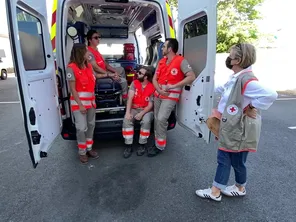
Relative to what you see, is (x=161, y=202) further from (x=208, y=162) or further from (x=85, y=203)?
(x=208, y=162)

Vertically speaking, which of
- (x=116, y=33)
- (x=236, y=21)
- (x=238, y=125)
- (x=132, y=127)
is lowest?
(x=132, y=127)

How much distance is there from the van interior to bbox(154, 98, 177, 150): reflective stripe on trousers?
0.84ft

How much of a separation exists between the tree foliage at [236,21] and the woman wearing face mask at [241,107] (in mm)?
12959

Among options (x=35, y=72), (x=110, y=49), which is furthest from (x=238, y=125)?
(x=110, y=49)

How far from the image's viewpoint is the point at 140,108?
3240 mm

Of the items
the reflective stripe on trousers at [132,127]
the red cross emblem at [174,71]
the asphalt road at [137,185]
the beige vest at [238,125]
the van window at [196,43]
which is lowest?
the asphalt road at [137,185]

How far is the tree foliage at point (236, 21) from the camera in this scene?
43.5ft

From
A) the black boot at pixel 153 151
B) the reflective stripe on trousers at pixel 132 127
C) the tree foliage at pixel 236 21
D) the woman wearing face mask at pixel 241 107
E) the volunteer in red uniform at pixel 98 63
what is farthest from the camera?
the tree foliage at pixel 236 21

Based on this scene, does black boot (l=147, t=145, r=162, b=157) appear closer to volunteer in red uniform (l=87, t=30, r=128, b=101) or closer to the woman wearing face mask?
volunteer in red uniform (l=87, t=30, r=128, b=101)

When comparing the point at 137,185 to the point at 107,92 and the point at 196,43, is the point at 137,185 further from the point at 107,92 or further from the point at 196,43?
the point at 196,43

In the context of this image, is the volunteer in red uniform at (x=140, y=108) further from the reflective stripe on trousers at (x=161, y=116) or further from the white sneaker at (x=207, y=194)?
the white sneaker at (x=207, y=194)

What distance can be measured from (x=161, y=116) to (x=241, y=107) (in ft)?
4.26

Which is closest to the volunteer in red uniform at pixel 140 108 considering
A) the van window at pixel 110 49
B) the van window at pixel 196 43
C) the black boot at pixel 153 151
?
the black boot at pixel 153 151

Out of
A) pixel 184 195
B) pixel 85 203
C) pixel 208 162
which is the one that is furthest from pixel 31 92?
pixel 208 162
